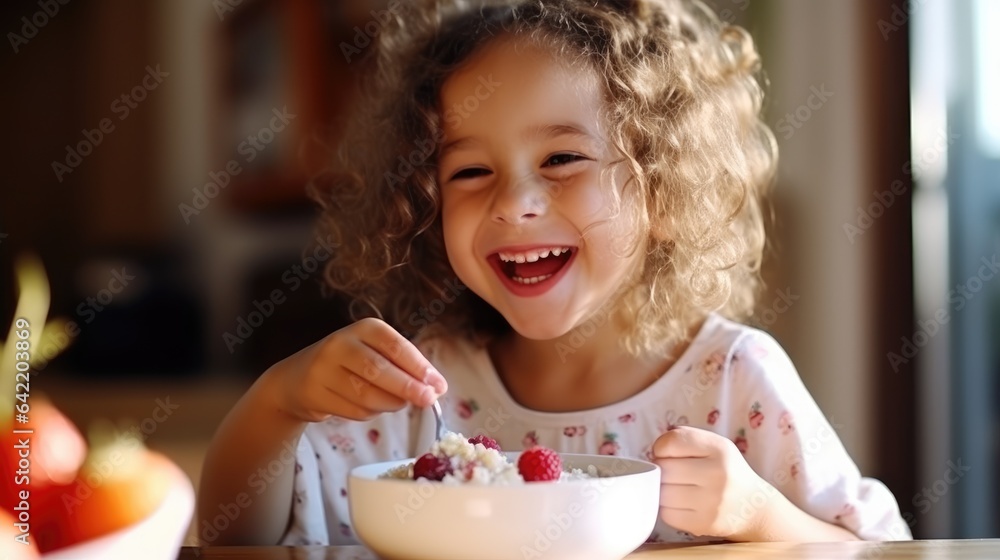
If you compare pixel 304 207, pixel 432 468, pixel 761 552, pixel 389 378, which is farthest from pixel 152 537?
pixel 304 207

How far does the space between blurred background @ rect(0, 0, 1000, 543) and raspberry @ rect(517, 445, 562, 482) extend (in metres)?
1.65

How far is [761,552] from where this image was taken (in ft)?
2.52

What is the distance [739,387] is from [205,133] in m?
3.35

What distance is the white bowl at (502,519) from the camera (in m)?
0.66

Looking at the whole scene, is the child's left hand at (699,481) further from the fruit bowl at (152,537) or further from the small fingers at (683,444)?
the fruit bowl at (152,537)

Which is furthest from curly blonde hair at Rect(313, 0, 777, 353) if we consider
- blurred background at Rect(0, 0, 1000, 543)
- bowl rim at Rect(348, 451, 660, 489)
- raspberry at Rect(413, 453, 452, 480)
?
blurred background at Rect(0, 0, 1000, 543)

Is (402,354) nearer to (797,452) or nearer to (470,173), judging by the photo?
(470,173)

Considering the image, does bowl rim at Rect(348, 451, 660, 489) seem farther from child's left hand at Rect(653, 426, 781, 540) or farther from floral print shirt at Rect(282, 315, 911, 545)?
floral print shirt at Rect(282, 315, 911, 545)

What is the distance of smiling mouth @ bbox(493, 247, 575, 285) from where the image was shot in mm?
1176

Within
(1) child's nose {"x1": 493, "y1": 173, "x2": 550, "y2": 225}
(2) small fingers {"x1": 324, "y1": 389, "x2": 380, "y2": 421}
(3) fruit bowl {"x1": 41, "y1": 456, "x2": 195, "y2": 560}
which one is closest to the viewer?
(3) fruit bowl {"x1": 41, "y1": 456, "x2": 195, "y2": 560}

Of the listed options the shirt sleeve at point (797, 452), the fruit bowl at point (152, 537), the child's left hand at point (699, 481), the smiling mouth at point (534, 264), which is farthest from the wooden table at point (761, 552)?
the smiling mouth at point (534, 264)

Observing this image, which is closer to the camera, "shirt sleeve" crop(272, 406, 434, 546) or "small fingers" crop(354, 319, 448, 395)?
"small fingers" crop(354, 319, 448, 395)

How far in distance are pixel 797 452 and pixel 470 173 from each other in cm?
50

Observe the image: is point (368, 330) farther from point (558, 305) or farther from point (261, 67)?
point (261, 67)
